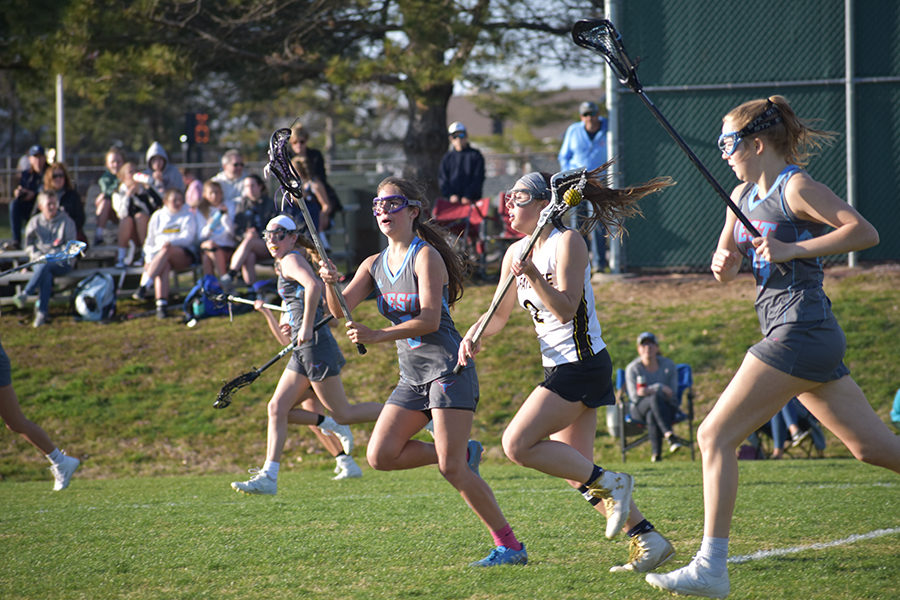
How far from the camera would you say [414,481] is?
8.67 m

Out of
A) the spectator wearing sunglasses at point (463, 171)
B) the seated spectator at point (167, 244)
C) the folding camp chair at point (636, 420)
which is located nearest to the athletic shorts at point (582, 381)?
the folding camp chair at point (636, 420)

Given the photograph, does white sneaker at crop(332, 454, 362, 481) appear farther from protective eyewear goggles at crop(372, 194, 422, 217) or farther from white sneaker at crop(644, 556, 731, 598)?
white sneaker at crop(644, 556, 731, 598)

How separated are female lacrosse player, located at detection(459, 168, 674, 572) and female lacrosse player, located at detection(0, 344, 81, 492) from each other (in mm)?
4414

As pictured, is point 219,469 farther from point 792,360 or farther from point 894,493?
point 792,360

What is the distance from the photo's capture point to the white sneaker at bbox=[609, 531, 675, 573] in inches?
185

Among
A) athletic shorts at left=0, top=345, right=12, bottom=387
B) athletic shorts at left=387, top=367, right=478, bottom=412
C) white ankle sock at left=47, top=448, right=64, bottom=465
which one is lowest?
white ankle sock at left=47, top=448, right=64, bottom=465

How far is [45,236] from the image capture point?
14.1 m

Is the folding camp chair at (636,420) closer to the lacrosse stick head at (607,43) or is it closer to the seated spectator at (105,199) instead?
the lacrosse stick head at (607,43)

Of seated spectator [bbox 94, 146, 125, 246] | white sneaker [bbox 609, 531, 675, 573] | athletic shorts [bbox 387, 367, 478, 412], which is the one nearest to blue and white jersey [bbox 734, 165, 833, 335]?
white sneaker [bbox 609, 531, 675, 573]

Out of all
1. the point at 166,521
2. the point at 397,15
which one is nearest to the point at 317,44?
the point at 397,15

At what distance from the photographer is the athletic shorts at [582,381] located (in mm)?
4781

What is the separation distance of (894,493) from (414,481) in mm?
3890

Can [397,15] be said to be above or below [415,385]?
above

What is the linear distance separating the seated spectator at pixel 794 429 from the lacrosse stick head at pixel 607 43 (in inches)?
256
